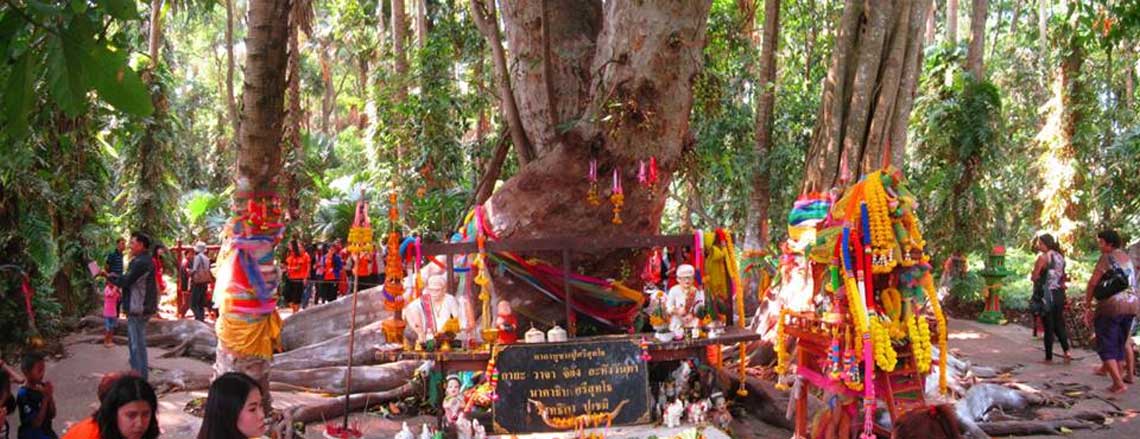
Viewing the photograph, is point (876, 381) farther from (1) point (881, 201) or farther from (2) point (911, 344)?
(1) point (881, 201)

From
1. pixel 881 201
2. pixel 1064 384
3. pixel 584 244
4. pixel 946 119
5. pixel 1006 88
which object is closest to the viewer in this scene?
pixel 881 201

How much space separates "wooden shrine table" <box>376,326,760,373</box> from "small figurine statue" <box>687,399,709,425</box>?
39 centimetres

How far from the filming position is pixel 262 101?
634 cm

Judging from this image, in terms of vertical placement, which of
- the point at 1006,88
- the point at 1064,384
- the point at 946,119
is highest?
the point at 1006,88

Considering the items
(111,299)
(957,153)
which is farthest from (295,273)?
(957,153)

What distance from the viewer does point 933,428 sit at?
623 cm

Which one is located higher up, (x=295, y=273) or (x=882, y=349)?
(x=295, y=273)

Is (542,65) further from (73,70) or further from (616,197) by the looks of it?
(73,70)

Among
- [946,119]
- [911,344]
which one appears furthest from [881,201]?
[946,119]

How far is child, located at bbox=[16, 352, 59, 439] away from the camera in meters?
4.98

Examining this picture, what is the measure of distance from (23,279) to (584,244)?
20.7ft

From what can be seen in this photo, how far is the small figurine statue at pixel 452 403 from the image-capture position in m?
6.92

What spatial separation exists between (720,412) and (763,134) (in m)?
6.91

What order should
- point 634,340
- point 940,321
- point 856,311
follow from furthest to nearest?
point 634,340, point 940,321, point 856,311
